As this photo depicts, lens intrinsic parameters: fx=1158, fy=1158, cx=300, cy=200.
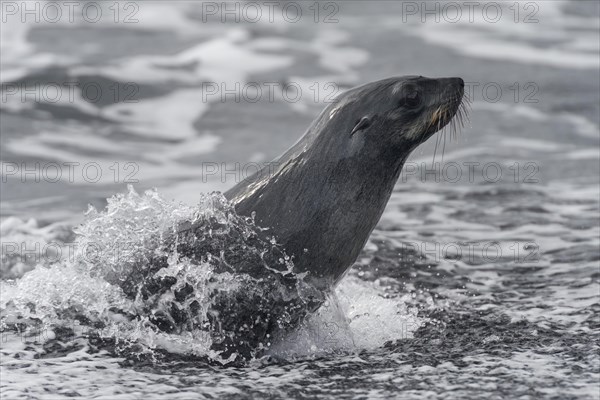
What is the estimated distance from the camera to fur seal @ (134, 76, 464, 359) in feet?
21.5

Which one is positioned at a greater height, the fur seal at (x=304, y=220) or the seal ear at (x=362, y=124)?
the seal ear at (x=362, y=124)

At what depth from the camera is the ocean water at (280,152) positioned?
6273mm

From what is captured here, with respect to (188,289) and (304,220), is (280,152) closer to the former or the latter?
(304,220)

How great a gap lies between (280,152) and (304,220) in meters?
6.61

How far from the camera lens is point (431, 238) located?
9.81 meters

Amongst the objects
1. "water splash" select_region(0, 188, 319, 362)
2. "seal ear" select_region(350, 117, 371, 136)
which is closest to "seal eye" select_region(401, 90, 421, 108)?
"seal ear" select_region(350, 117, 371, 136)

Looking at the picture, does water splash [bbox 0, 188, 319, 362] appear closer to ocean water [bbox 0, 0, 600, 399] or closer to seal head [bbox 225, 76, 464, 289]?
ocean water [bbox 0, 0, 600, 399]

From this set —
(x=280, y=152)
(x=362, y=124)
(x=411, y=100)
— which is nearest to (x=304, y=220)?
(x=362, y=124)

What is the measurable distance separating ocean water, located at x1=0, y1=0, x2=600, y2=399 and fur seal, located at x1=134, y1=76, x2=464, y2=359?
0.31 ft

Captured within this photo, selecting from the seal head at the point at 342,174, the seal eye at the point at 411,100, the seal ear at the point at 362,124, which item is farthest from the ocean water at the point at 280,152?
the seal eye at the point at 411,100

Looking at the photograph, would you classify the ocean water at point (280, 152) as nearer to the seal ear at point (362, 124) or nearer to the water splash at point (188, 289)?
the water splash at point (188, 289)

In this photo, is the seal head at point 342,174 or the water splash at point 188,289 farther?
the seal head at point 342,174

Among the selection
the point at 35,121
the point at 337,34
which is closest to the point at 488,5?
the point at 337,34

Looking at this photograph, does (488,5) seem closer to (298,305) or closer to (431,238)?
(431,238)
